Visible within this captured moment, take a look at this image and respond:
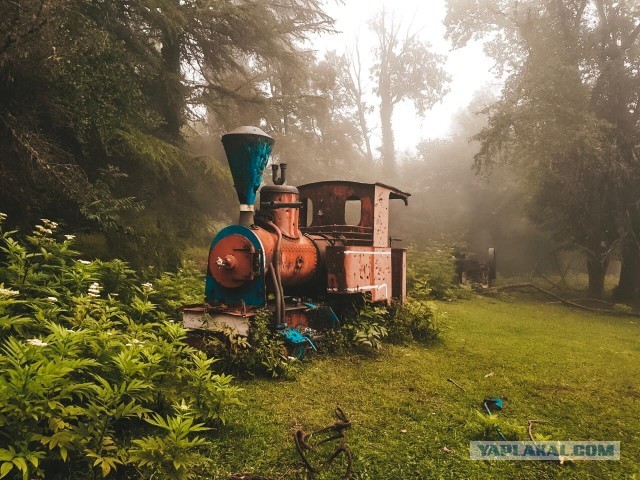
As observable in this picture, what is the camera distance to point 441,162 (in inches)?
977

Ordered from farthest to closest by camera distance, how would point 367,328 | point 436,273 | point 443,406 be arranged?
point 436,273
point 367,328
point 443,406

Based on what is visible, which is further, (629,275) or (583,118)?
(629,275)

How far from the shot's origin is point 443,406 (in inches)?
150

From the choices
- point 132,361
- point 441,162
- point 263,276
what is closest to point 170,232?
point 263,276

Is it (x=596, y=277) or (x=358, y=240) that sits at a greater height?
(x=358, y=240)

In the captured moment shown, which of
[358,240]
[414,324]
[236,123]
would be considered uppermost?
[236,123]

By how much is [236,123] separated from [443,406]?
31.6 feet

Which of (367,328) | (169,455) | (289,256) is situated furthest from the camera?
(367,328)

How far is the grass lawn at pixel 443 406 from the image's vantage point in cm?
274

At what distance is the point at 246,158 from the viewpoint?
466 cm

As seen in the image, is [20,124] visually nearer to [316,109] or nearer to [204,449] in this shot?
[204,449]

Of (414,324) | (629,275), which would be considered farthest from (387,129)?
(414,324)

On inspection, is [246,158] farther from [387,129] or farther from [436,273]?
[387,129]

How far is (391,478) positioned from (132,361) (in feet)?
5.94
